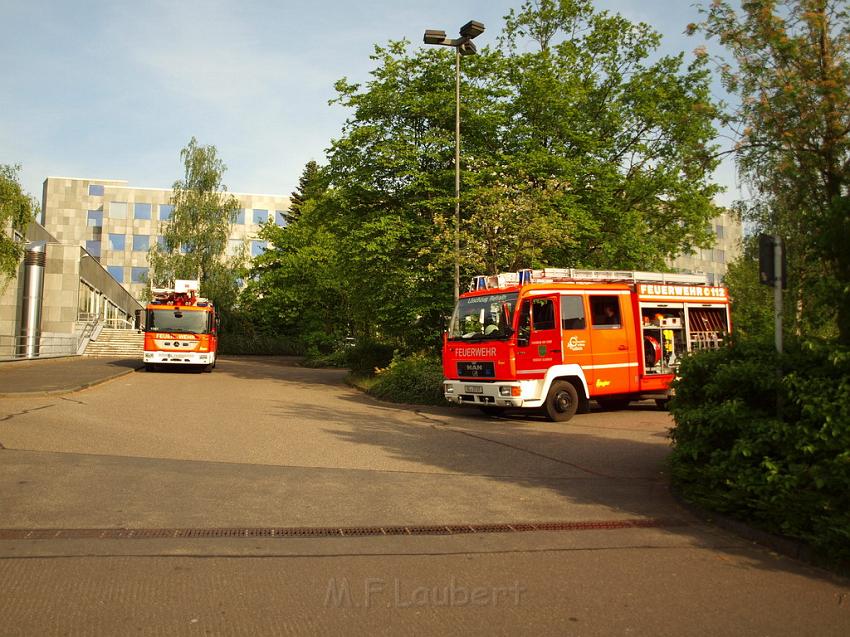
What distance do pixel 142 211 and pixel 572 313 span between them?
6816cm

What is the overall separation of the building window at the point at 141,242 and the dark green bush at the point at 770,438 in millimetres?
73284

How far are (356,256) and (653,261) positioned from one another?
11.2 metres

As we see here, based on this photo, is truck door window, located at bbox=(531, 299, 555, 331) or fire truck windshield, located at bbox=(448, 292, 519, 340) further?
fire truck windshield, located at bbox=(448, 292, 519, 340)

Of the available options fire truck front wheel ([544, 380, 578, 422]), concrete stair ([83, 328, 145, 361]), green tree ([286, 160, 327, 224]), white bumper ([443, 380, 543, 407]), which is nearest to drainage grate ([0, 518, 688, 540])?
white bumper ([443, 380, 543, 407])

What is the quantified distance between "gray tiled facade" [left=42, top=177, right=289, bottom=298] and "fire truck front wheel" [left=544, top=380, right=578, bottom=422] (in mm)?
60110

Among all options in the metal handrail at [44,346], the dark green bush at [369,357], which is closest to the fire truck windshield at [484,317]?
the dark green bush at [369,357]

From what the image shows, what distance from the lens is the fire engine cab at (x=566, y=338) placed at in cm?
1344

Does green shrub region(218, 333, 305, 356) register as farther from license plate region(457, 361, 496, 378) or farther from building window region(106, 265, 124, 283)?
license plate region(457, 361, 496, 378)

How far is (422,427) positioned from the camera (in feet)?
41.7

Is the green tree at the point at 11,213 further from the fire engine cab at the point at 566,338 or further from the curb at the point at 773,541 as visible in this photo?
the curb at the point at 773,541

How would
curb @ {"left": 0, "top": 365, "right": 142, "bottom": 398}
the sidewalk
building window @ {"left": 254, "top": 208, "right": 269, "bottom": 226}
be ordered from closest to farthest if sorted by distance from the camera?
1. curb @ {"left": 0, "top": 365, "right": 142, "bottom": 398}
2. the sidewalk
3. building window @ {"left": 254, "top": 208, "right": 269, "bottom": 226}

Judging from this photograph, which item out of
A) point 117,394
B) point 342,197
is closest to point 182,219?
point 342,197

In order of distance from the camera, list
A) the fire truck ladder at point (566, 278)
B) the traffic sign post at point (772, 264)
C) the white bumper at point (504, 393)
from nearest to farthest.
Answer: the traffic sign post at point (772, 264) < the white bumper at point (504, 393) < the fire truck ladder at point (566, 278)

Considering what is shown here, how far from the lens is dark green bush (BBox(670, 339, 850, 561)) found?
197 inches
